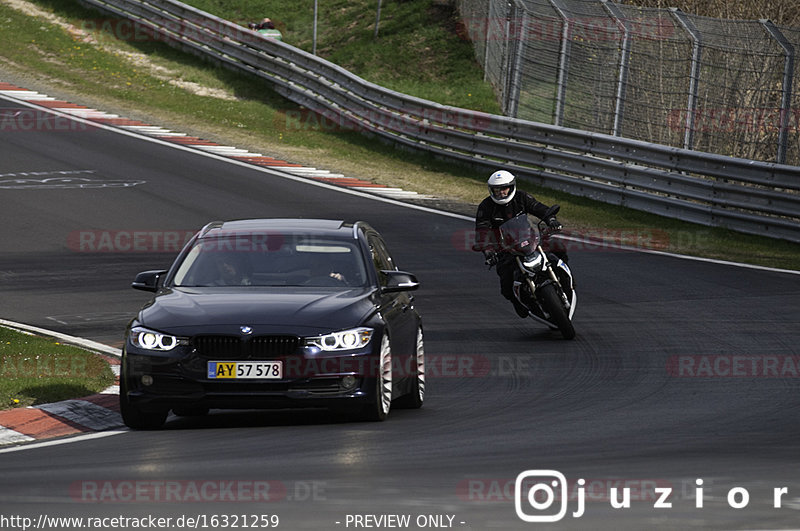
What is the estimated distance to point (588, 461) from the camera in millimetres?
7895

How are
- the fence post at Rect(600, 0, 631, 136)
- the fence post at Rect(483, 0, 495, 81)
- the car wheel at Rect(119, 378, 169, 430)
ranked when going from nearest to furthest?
the car wheel at Rect(119, 378, 169, 430)
the fence post at Rect(600, 0, 631, 136)
the fence post at Rect(483, 0, 495, 81)

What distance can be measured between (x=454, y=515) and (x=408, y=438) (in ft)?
8.39

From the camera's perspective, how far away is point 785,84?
71.8ft

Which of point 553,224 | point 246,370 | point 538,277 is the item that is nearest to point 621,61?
point 553,224

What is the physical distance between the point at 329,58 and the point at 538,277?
24.1 metres

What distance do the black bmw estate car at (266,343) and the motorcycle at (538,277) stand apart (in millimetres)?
3697

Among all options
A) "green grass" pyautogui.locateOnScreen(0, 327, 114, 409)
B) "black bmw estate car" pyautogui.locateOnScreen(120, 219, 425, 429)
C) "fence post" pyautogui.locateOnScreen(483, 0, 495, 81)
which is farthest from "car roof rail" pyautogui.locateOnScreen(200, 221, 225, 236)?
"fence post" pyautogui.locateOnScreen(483, 0, 495, 81)

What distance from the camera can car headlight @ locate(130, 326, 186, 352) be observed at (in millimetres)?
9406

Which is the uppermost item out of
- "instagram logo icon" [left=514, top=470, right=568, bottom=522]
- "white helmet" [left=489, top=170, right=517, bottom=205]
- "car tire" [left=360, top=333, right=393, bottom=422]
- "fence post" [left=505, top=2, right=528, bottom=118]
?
"fence post" [left=505, top=2, right=528, bottom=118]

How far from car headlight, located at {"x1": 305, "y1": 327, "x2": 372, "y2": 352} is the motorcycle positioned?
15.3ft

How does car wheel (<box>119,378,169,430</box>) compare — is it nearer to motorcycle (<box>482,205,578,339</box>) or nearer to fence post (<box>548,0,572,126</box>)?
motorcycle (<box>482,205,578,339</box>)

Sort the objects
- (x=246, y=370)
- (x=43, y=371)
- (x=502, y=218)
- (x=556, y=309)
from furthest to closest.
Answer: (x=502, y=218) → (x=556, y=309) → (x=43, y=371) → (x=246, y=370)

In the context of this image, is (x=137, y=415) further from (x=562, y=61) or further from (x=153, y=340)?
(x=562, y=61)

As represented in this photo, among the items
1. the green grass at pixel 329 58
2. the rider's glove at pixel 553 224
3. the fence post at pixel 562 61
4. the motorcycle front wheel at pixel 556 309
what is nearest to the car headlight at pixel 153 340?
the motorcycle front wheel at pixel 556 309
